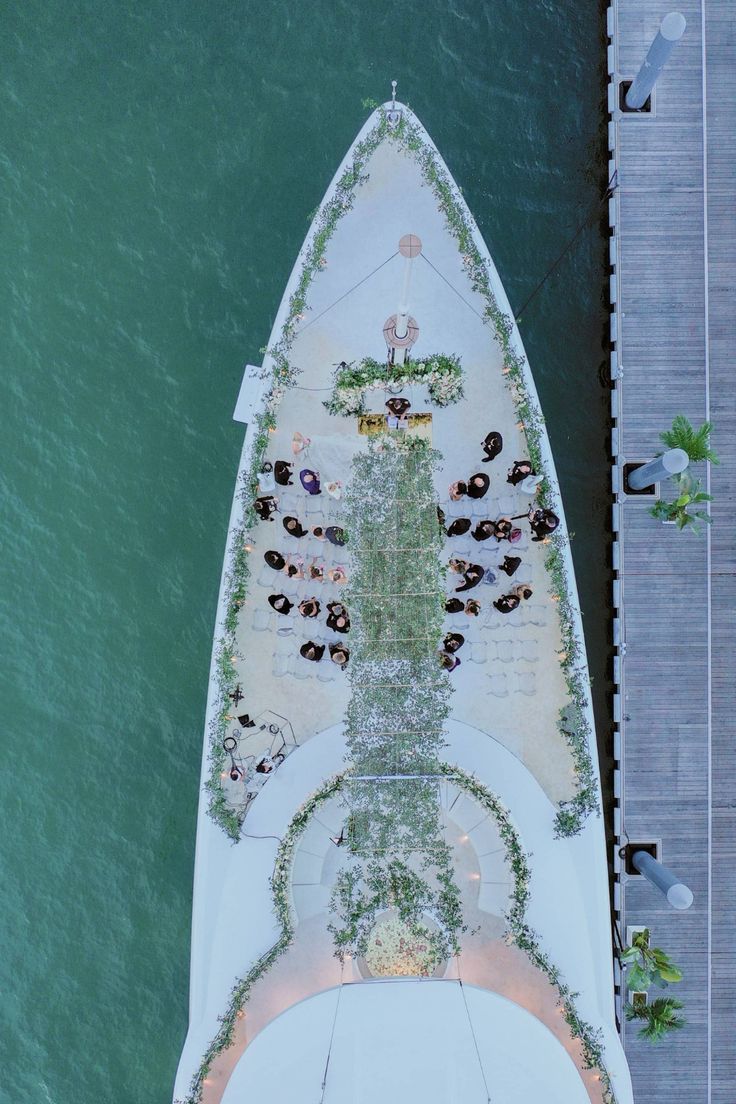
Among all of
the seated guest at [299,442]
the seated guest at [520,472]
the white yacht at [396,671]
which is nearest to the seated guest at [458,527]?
the white yacht at [396,671]

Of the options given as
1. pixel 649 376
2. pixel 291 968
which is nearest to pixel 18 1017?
pixel 291 968

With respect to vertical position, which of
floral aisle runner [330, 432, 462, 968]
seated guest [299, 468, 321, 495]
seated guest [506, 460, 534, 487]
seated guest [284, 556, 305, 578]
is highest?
seated guest [506, 460, 534, 487]

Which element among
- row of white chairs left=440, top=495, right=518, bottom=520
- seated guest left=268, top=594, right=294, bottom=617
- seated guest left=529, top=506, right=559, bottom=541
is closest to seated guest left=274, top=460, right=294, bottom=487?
seated guest left=268, top=594, right=294, bottom=617

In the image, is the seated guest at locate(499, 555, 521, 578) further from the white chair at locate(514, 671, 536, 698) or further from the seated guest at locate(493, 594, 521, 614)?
the white chair at locate(514, 671, 536, 698)

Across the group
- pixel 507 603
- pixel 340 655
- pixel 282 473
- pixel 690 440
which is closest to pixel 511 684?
pixel 507 603

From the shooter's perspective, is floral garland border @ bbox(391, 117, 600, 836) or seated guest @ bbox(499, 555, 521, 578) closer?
floral garland border @ bbox(391, 117, 600, 836)

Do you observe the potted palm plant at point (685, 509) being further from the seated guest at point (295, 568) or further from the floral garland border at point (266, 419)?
the floral garland border at point (266, 419)

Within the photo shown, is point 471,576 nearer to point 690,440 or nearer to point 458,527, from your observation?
point 458,527
